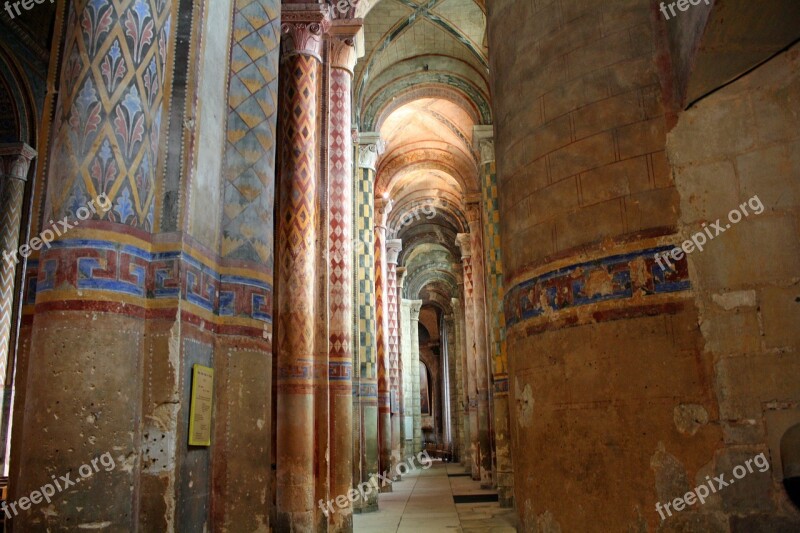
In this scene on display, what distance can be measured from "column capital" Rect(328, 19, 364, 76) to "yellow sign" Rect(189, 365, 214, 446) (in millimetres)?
7152

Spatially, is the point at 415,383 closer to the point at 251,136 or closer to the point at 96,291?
the point at 251,136

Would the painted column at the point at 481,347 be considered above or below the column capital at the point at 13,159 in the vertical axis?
below

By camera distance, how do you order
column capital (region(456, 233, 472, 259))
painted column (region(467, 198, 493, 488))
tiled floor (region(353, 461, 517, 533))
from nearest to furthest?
tiled floor (region(353, 461, 517, 533)), painted column (region(467, 198, 493, 488)), column capital (region(456, 233, 472, 259))

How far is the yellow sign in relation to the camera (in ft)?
13.0

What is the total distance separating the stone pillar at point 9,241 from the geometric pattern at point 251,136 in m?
7.94

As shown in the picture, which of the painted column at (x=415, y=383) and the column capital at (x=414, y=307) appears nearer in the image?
the painted column at (x=415, y=383)

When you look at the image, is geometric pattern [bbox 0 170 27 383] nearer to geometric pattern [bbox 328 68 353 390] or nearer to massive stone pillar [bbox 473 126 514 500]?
geometric pattern [bbox 328 68 353 390]

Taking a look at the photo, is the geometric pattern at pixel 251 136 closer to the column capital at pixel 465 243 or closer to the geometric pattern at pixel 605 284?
the geometric pattern at pixel 605 284

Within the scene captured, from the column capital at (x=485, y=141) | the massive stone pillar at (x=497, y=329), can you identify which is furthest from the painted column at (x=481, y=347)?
the column capital at (x=485, y=141)

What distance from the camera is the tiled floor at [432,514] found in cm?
884

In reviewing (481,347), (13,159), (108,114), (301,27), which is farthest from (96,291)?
(481,347)

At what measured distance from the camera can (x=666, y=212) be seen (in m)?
4.25

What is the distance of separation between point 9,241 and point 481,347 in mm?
11223

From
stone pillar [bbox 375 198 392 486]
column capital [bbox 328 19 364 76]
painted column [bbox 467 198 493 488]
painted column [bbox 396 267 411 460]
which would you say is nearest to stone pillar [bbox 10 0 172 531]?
column capital [bbox 328 19 364 76]
